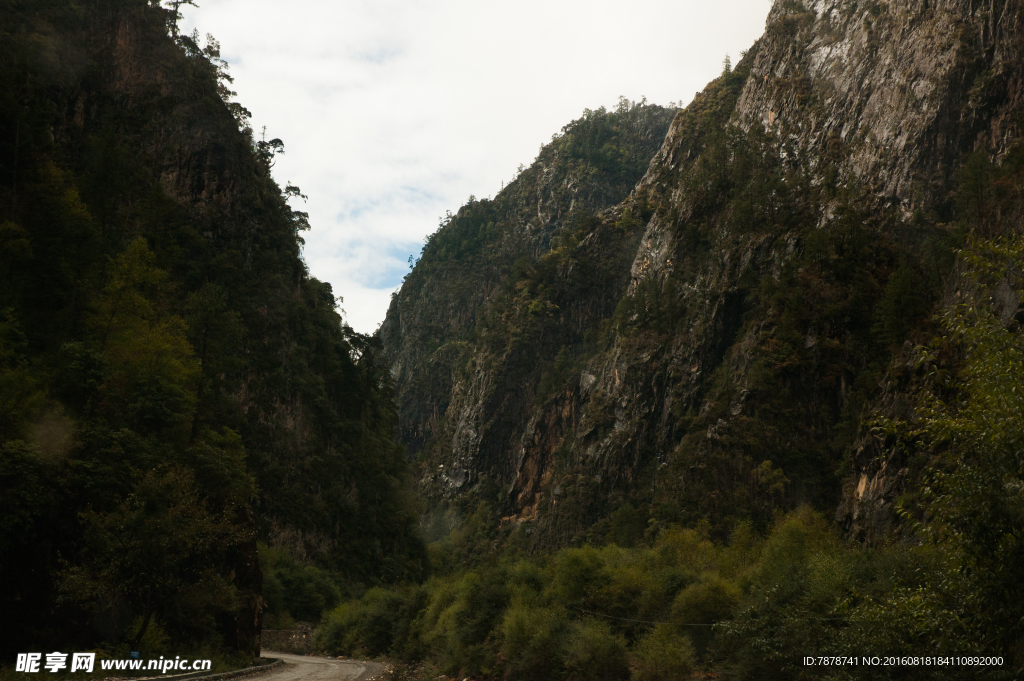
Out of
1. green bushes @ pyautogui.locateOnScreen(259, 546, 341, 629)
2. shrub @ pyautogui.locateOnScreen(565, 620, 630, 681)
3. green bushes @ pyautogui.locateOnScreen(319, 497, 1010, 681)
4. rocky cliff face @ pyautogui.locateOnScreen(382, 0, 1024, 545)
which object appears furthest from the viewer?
green bushes @ pyautogui.locateOnScreen(259, 546, 341, 629)

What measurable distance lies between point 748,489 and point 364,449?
42.2 m

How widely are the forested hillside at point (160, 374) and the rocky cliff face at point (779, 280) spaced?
961 inches

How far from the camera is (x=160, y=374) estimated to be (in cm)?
3731

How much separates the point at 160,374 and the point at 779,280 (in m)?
48.2

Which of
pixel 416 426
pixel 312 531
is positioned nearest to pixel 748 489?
pixel 312 531

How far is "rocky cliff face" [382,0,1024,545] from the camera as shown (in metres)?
52.0

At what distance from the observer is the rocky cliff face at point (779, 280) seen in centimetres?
5200

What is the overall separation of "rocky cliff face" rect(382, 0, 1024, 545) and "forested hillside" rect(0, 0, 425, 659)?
80.1ft

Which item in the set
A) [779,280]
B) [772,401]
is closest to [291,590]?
[772,401]

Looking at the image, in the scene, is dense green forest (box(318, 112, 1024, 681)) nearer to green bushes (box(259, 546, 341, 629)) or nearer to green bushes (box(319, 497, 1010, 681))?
green bushes (box(319, 497, 1010, 681))

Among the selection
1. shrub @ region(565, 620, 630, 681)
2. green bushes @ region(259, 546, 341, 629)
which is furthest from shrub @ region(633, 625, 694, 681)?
green bushes @ region(259, 546, 341, 629)

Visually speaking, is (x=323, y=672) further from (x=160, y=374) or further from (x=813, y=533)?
(x=813, y=533)

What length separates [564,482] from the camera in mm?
84500

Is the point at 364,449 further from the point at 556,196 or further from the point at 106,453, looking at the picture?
the point at 556,196
